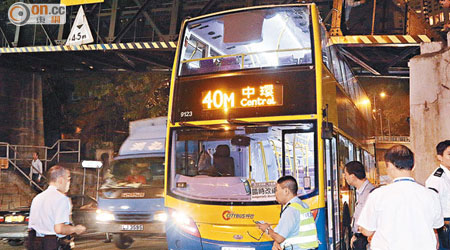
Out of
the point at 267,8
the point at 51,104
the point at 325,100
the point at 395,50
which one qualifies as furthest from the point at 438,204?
the point at 51,104

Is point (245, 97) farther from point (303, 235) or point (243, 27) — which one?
point (303, 235)

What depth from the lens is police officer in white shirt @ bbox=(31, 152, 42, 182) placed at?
18.7 m

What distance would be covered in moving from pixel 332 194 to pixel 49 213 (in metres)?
4.63

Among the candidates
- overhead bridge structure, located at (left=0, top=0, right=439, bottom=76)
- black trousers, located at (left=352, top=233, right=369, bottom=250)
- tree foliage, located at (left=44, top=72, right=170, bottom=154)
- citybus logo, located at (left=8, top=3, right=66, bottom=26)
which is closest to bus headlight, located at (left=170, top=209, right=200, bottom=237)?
black trousers, located at (left=352, top=233, right=369, bottom=250)

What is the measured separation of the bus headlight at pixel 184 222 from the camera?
24.9ft

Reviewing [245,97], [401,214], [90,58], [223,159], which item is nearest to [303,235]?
[401,214]

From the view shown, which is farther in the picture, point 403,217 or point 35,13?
point 35,13

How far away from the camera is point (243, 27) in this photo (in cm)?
841

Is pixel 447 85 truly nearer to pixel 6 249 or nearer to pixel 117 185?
pixel 117 185

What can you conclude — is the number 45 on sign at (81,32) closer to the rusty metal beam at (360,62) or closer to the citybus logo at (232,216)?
the rusty metal beam at (360,62)

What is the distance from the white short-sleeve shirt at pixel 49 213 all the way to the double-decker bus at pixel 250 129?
2.88 metres

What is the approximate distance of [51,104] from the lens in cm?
2830

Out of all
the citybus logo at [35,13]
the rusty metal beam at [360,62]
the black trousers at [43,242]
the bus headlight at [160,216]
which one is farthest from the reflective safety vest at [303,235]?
the citybus logo at [35,13]

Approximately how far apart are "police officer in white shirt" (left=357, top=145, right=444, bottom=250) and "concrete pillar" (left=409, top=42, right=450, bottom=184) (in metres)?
6.79
